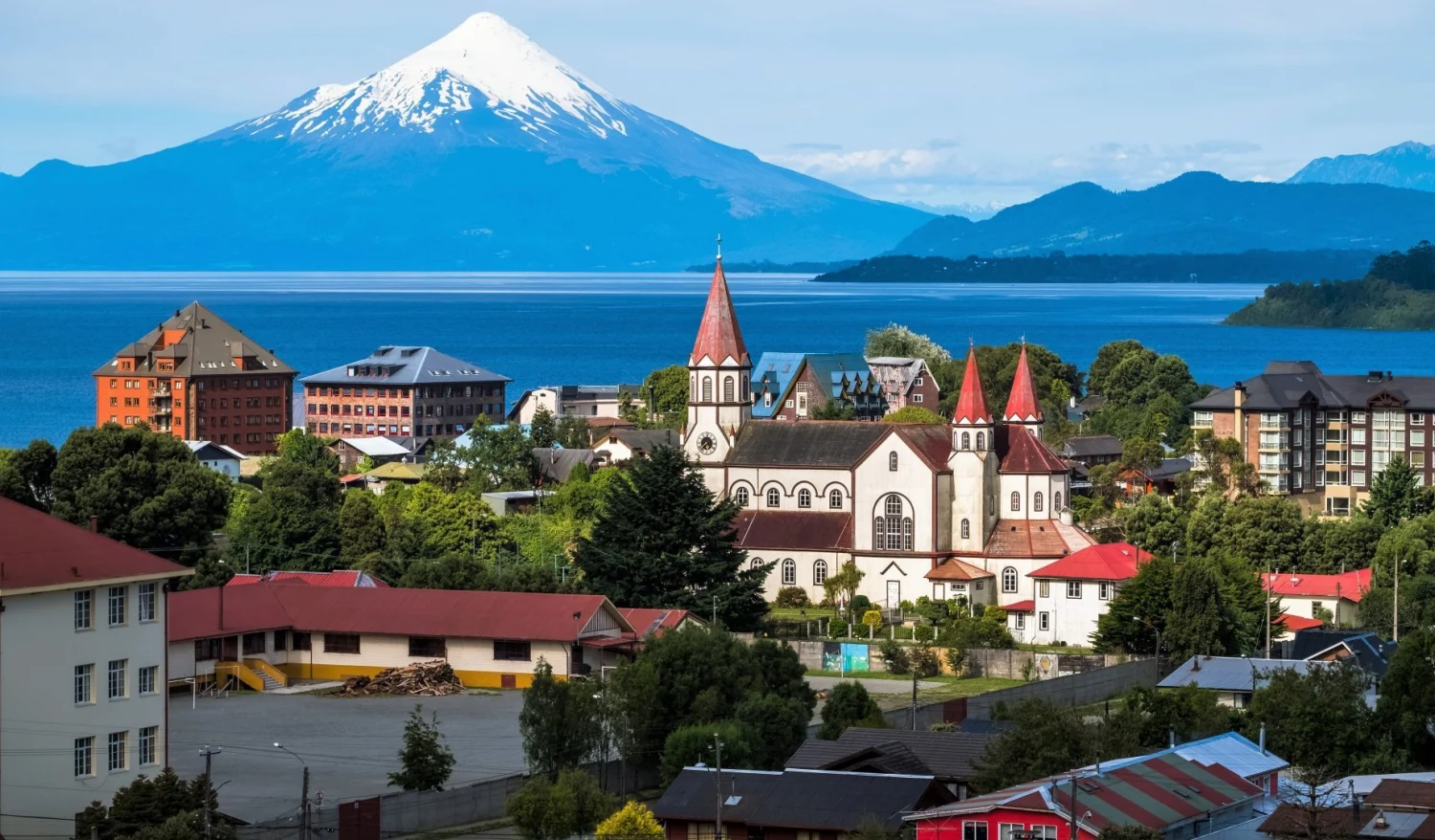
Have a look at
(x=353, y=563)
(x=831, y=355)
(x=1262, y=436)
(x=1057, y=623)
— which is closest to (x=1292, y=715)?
(x=1057, y=623)

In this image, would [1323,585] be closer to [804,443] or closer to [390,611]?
[804,443]

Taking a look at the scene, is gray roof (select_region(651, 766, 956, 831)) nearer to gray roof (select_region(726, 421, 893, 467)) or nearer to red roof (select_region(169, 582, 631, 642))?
red roof (select_region(169, 582, 631, 642))

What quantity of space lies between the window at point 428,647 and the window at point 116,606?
19.3 meters

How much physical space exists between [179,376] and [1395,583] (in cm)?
8492

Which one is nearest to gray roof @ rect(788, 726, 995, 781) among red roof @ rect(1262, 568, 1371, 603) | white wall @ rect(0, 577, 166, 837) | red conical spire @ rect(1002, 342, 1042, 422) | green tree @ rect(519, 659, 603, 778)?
green tree @ rect(519, 659, 603, 778)

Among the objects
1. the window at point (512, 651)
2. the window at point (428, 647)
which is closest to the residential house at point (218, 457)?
the window at point (428, 647)

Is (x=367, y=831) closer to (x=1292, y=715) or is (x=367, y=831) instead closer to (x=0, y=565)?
(x=0, y=565)

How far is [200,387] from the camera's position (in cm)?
13250

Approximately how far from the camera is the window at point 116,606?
38.8m

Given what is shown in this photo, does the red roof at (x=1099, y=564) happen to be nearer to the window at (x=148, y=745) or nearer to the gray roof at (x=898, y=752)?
the gray roof at (x=898, y=752)

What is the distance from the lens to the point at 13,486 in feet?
234

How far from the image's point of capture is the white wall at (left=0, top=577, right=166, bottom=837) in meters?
36.8

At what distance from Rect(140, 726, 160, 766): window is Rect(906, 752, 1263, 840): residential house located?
42.3 ft

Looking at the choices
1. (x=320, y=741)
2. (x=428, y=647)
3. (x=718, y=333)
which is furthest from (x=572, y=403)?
(x=320, y=741)
